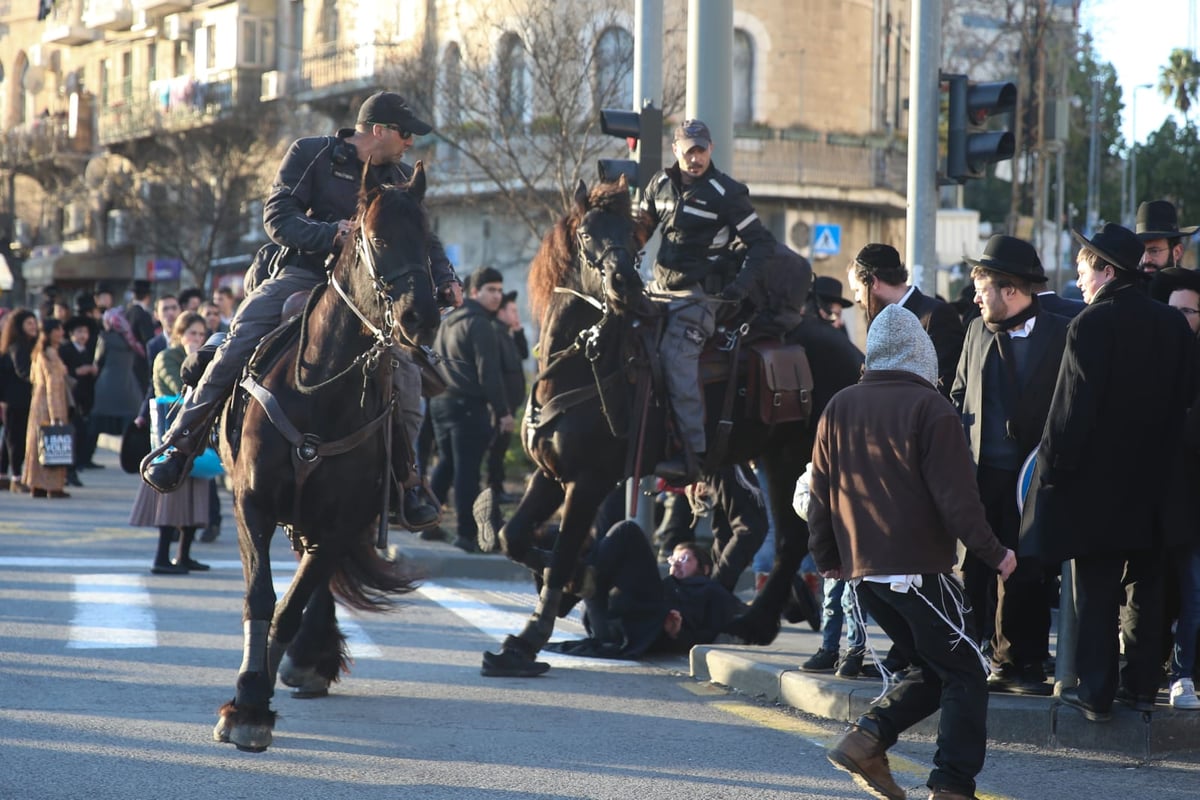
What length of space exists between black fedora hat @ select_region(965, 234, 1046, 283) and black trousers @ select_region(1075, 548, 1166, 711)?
1228mm

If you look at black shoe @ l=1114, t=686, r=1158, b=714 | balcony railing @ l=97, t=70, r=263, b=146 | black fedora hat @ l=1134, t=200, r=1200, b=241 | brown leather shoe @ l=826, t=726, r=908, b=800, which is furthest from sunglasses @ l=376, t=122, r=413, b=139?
balcony railing @ l=97, t=70, r=263, b=146

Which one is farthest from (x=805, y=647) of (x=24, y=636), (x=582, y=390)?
(x=24, y=636)

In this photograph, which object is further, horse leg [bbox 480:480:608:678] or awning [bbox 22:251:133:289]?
awning [bbox 22:251:133:289]

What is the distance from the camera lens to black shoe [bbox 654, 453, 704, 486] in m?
9.34

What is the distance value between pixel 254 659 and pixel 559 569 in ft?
7.48

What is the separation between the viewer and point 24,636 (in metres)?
9.69

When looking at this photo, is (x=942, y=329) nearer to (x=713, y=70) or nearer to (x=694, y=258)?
(x=694, y=258)

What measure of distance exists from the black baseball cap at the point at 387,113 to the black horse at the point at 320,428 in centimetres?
79

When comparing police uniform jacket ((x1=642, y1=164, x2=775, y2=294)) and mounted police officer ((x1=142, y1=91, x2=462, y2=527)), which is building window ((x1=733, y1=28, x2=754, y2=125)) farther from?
mounted police officer ((x1=142, y1=91, x2=462, y2=527))

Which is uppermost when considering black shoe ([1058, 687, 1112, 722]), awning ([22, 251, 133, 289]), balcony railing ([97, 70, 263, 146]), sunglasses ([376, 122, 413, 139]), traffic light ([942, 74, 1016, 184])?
balcony railing ([97, 70, 263, 146])

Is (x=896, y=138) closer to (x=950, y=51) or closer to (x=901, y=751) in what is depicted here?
(x=950, y=51)

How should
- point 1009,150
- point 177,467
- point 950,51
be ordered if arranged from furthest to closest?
point 950,51, point 1009,150, point 177,467

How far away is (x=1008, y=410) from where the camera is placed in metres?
7.62

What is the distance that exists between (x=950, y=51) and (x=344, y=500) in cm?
3609
